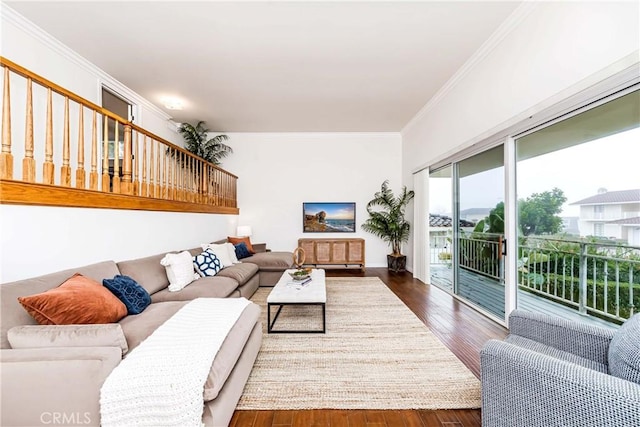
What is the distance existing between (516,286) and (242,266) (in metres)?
3.53

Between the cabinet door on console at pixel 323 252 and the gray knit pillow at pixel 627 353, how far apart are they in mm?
4970

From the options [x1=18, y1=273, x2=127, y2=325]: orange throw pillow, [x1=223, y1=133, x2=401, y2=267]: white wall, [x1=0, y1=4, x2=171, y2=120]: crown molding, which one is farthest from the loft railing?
[x1=223, y1=133, x2=401, y2=267]: white wall

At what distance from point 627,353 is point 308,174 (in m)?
5.80

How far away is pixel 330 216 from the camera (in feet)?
21.1

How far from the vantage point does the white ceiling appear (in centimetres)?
249

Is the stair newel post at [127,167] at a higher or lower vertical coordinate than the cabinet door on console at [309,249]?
higher

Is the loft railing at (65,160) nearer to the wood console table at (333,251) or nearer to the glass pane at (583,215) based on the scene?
the wood console table at (333,251)

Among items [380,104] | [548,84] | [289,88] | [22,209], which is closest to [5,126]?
[22,209]

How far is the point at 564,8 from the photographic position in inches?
79.7

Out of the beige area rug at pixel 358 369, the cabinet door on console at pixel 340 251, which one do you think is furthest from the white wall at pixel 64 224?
the cabinet door on console at pixel 340 251

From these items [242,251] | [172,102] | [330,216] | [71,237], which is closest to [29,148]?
[71,237]

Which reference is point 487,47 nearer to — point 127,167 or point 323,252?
point 127,167

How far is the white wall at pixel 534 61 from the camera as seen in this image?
173 cm

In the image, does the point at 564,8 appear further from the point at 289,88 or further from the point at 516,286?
the point at 289,88
